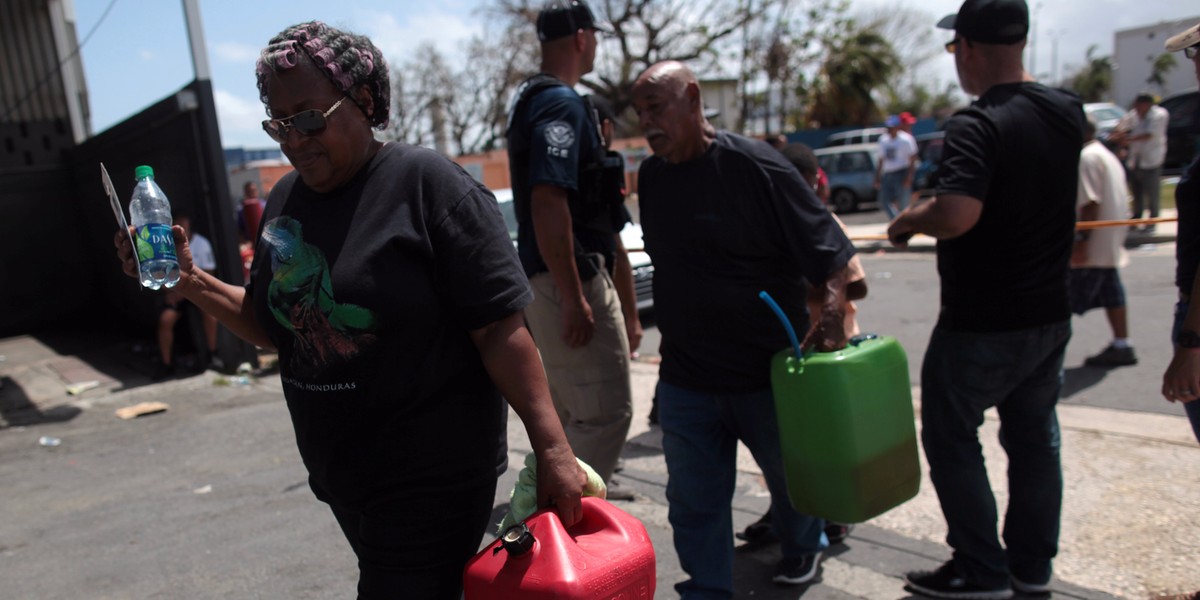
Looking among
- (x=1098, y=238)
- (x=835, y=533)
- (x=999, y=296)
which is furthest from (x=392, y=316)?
(x=1098, y=238)

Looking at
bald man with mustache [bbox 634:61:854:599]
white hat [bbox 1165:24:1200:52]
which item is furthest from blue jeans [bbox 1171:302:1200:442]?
bald man with mustache [bbox 634:61:854:599]

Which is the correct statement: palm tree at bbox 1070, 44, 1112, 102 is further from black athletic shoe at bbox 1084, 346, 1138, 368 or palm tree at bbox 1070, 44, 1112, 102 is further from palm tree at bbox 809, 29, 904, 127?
black athletic shoe at bbox 1084, 346, 1138, 368

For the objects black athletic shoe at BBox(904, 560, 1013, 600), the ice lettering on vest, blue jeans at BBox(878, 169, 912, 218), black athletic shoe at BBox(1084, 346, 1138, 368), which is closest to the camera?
→ black athletic shoe at BBox(904, 560, 1013, 600)

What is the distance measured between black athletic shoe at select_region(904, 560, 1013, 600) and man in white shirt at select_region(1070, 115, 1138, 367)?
11.0ft

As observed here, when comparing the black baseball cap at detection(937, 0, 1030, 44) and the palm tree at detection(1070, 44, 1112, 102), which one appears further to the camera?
the palm tree at detection(1070, 44, 1112, 102)

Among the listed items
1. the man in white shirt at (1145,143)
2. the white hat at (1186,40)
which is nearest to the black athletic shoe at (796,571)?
the white hat at (1186,40)

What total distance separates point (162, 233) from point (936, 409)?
2.42 metres

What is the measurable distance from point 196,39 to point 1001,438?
7.20 meters

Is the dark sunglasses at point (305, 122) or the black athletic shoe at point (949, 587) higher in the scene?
the dark sunglasses at point (305, 122)

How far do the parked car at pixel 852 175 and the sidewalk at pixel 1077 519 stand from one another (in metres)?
16.7

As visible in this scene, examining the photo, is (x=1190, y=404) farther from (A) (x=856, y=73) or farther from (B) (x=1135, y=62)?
(B) (x=1135, y=62)

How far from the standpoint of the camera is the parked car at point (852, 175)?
2128 centimetres

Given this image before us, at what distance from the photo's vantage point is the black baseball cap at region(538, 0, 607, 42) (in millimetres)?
3395

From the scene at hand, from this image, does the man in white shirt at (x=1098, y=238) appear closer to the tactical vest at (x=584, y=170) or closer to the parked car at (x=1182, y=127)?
the tactical vest at (x=584, y=170)
